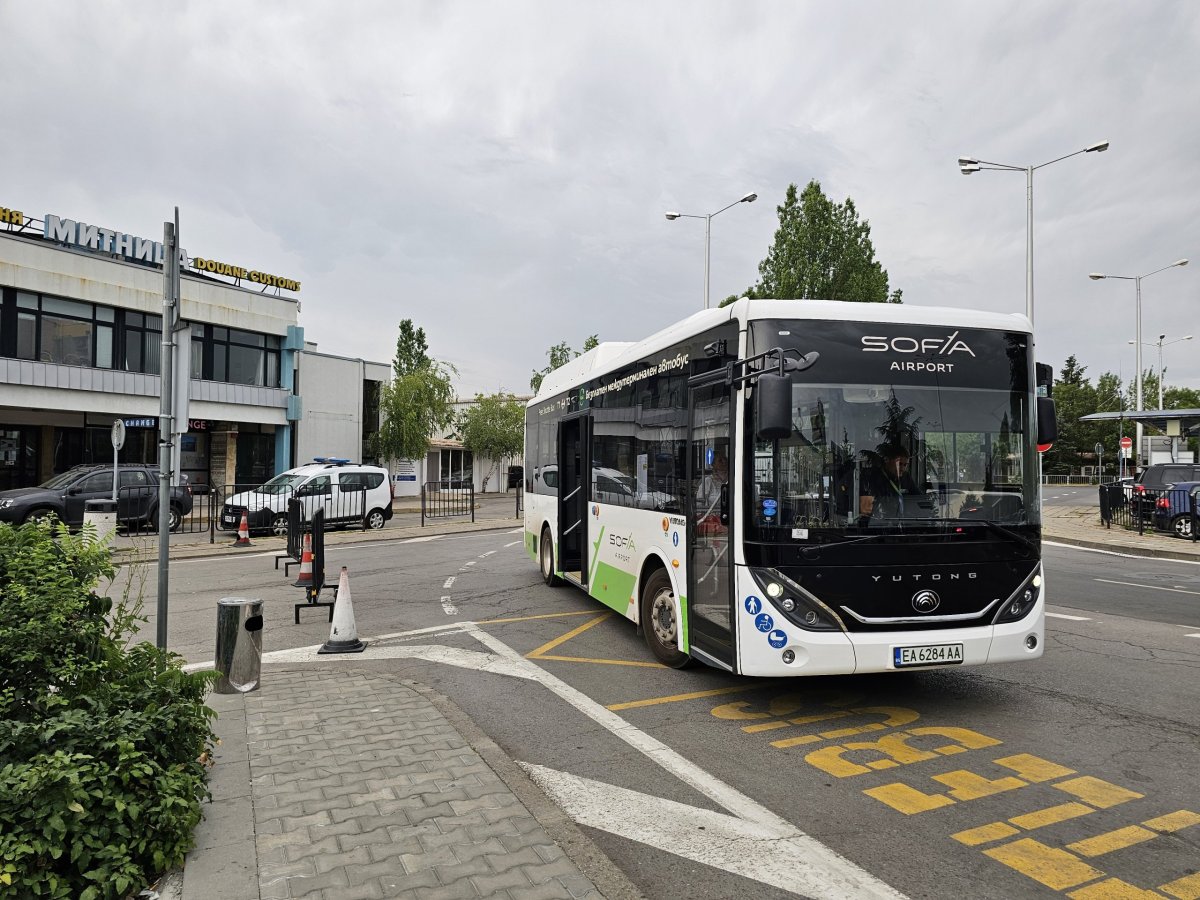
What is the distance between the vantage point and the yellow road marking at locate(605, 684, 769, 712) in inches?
251

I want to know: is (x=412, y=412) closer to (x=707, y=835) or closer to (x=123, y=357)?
(x=123, y=357)

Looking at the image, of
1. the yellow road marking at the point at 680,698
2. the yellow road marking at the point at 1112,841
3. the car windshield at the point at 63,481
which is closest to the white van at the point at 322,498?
the car windshield at the point at 63,481

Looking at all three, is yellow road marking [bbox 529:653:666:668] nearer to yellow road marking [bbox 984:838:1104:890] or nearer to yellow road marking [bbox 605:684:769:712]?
yellow road marking [bbox 605:684:769:712]

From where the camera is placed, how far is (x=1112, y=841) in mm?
4004

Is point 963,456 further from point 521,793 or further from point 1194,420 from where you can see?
point 1194,420

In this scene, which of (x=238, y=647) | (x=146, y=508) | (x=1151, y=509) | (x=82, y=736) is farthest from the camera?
(x=1151, y=509)

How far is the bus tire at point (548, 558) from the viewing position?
1229 cm

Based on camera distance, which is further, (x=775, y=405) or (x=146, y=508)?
(x=146, y=508)

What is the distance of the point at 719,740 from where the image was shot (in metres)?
5.56

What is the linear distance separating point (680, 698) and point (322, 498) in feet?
60.2

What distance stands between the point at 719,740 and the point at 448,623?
191 inches

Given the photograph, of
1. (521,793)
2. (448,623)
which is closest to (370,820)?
(521,793)

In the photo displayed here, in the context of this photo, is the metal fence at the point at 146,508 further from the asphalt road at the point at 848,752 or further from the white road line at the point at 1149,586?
the white road line at the point at 1149,586

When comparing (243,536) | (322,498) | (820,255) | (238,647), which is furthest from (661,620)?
(820,255)
